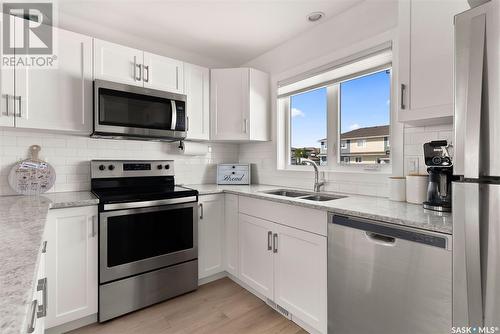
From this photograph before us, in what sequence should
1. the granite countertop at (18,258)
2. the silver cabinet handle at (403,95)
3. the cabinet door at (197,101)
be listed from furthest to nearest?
the cabinet door at (197,101)
the silver cabinet handle at (403,95)
the granite countertop at (18,258)

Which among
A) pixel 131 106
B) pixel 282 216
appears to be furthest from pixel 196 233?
pixel 131 106

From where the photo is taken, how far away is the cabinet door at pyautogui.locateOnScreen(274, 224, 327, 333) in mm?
1644

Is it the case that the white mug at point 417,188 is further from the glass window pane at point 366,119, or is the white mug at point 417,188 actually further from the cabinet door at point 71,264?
the cabinet door at point 71,264

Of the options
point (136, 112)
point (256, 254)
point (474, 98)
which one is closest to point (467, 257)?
point (474, 98)

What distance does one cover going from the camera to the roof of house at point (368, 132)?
2.09 metres

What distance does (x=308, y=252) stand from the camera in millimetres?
1722

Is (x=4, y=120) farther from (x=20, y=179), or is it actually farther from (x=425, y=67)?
(x=425, y=67)

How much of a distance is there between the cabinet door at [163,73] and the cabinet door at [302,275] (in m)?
1.66

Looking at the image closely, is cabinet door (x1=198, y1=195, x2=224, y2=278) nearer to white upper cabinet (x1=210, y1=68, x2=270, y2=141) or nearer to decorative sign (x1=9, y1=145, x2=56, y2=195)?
white upper cabinet (x1=210, y1=68, x2=270, y2=141)

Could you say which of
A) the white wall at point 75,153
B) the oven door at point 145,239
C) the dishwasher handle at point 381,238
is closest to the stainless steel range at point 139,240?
the oven door at point 145,239

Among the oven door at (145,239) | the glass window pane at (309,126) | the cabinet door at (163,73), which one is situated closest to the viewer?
the oven door at (145,239)

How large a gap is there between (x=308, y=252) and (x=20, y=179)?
225 cm

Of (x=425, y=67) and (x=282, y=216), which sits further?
(x=282, y=216)

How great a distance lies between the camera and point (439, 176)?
54.1 inches
